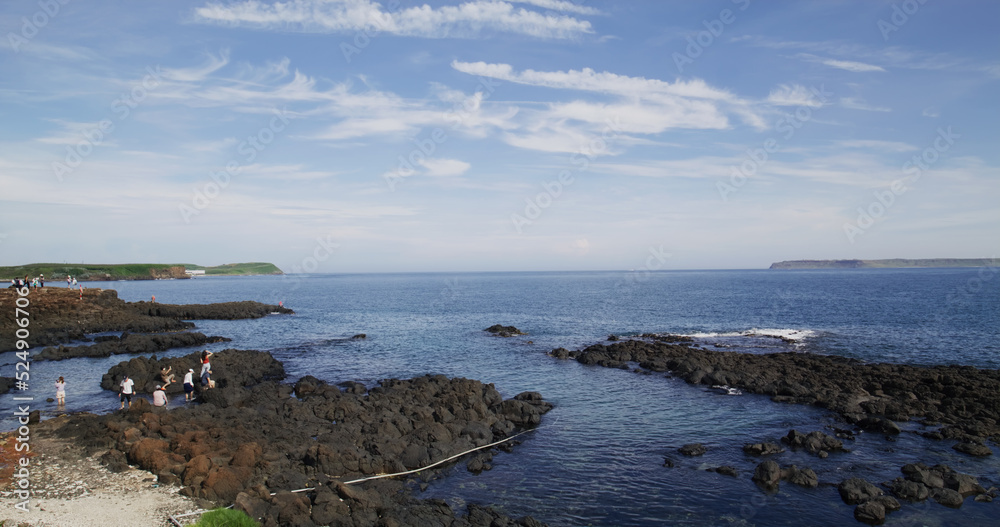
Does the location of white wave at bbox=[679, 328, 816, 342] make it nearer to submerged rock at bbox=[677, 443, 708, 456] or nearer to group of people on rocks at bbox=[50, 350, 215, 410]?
submerged rock at bbox=[677, 443, 708, 456]

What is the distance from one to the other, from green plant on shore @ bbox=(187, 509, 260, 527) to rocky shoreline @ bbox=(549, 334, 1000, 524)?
15351 mm

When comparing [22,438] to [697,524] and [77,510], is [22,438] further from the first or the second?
[697,524]

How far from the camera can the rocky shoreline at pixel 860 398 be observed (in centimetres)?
1867

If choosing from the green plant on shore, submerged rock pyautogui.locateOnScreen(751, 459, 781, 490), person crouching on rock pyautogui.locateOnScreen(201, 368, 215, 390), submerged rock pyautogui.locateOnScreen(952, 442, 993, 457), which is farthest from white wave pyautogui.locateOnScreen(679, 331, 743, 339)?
the green plant on shore

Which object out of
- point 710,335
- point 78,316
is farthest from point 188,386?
point 710,335

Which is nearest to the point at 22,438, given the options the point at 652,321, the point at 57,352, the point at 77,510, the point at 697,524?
the point at 77,510

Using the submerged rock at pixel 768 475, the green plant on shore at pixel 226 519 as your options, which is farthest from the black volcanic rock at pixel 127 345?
the submerged rock at pixel 768 475

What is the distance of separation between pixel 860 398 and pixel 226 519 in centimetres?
3188

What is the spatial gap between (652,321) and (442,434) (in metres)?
52.4

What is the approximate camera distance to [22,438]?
66.3 feet

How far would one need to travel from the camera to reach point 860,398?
30.2 metres

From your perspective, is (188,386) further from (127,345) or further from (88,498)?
(127,345)

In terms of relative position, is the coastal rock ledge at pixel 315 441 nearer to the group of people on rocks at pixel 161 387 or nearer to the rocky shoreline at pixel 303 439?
the rocky shoreline at pixel 303 439

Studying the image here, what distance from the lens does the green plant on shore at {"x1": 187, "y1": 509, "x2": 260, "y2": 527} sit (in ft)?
45.2
